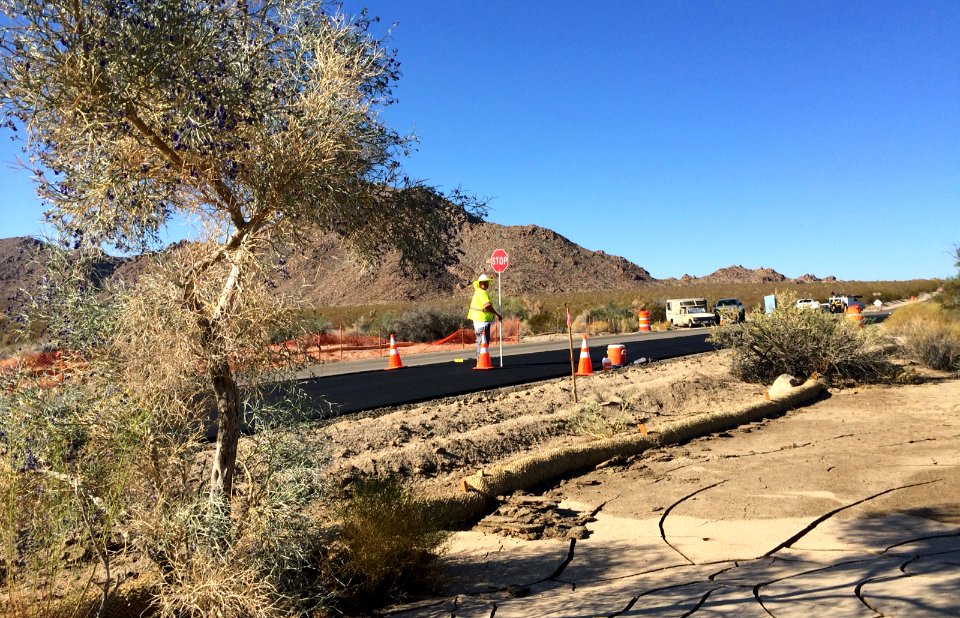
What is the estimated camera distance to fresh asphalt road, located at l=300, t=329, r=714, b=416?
1295 centimetres

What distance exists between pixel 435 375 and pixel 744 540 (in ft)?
35.9

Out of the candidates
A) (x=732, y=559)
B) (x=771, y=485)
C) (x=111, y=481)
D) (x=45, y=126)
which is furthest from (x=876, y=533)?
(x=45, y=126)

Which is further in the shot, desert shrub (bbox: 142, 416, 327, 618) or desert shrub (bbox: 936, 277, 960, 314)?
desert shrub (bbox: 936, 277, 960, 314)

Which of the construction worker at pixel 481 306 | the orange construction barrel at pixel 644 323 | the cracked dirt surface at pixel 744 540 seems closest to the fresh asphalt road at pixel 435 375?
the construction worker at pixel 481 306

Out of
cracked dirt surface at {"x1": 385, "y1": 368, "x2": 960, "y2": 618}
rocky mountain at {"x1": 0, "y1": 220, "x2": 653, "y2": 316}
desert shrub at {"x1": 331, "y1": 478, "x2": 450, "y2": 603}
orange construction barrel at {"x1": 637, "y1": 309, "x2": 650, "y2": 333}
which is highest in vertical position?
rocky mountain at {"x1": 0, "y1": 220, "x2": 653, "y2": 316}

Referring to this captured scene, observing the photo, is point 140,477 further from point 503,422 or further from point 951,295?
point 951,295

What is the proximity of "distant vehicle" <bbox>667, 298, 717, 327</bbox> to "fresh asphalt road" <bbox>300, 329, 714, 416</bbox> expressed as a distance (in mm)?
14110

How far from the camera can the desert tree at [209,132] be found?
3816 mm

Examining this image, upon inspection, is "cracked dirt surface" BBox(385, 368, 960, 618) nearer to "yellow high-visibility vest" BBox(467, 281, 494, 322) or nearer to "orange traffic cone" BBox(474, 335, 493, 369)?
"yellow high-visibility vest" BBox(467, 281, 494, 322)

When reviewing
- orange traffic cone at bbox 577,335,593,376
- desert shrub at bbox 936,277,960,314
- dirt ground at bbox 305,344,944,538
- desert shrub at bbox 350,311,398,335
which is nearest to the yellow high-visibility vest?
orange traffic cone at bbox 577,335,593,376

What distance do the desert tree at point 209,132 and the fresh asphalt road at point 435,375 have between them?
15.6ft

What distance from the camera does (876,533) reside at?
18.3 feet

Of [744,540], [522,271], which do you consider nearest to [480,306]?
[744,540]

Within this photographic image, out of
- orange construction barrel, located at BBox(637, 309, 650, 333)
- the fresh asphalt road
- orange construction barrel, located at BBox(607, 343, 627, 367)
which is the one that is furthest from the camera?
orange construction barrel, located at BBox(637, 309, 650, 333)
